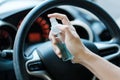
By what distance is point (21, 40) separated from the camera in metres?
0.98

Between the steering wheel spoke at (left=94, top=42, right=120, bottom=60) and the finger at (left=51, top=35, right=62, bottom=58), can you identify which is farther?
the steering wheel spoke at (left=94, top=42, right=120, bottom=60)

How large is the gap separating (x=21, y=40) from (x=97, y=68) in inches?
9.3

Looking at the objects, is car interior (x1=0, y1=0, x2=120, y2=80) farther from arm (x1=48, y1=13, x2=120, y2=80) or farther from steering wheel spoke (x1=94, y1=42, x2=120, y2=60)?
arm (x1=48, y1=13, x2=120, y2=80)

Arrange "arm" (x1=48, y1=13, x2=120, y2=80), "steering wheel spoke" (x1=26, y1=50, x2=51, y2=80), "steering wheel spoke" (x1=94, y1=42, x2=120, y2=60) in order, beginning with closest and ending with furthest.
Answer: "arm" (x1=48, y1=13, x2=120, y2=80)
"steering wheel spoke" (x1=26, y1=50, x2=51, y2=80)
"steering wheel spoke" (x1=94, y1=42, x2=120, y2=60)

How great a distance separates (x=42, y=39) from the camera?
1.33 metres

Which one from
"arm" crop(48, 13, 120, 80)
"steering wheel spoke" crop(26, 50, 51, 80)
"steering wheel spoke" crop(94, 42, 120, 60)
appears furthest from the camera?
"steering wheel spoke" crop(94, 42, 120, 60)

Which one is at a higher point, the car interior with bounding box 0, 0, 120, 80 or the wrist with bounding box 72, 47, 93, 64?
the car interior with bounding box 0, 0, 120, 80

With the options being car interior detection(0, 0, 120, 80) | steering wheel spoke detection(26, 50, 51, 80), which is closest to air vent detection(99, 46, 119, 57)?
car interior detection(0, 0, 120, 80)

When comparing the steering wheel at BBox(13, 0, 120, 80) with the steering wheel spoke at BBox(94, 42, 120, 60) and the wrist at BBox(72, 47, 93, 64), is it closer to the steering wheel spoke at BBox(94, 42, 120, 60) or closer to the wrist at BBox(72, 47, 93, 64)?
the steering wheel spoke at BBox(94, 42, 120, 60)

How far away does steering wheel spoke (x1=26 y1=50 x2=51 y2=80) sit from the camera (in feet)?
3.39

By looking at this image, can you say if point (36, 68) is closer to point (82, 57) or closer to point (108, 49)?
point (82, 57)

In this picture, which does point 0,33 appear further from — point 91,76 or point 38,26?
point 91,76

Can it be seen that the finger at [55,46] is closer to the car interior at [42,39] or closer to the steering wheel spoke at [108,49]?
the car interior at [42,39]

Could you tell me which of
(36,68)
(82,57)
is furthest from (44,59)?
(82,57)
